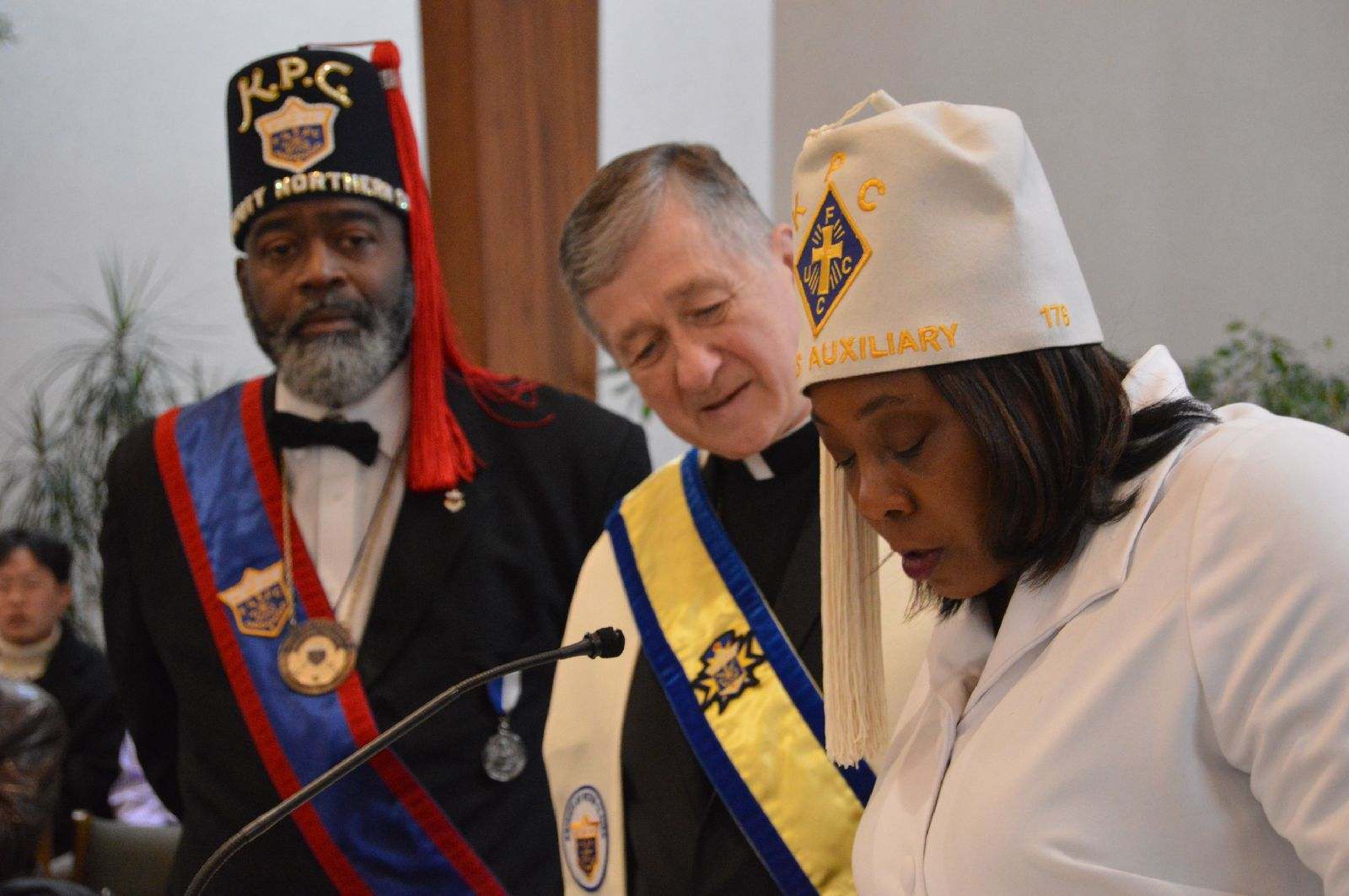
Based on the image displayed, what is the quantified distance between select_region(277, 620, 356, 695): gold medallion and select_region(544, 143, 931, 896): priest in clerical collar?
406 millimetres

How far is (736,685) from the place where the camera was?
5.30ft

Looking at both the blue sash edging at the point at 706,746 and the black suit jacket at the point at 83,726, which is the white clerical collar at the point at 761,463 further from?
the black suit jacket at the point at 83,726

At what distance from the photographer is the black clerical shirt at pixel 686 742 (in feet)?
5.12

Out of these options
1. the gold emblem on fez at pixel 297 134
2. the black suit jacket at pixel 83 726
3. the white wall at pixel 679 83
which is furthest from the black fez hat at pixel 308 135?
the white wall at pixel 679 83

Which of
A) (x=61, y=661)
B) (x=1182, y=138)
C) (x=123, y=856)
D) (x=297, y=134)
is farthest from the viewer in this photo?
(x=61, y=661)

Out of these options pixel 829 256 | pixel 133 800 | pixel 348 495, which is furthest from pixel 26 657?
pixel 829 256

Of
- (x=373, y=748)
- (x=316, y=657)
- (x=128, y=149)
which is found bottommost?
(x=316, y=657)

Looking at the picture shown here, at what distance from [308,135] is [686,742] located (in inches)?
43.9

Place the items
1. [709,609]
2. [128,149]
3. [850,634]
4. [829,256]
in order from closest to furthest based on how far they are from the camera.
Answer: [829,256] < [850,634] < [709,609] < [128,149]

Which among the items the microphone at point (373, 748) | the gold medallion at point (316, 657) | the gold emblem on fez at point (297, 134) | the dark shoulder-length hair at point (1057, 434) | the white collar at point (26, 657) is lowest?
the white collar at point (26, 657)

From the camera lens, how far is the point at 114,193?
208 inches

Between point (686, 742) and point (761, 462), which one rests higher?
point (761, 462)

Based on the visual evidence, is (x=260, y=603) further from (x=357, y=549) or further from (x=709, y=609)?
(x=709, y=609)

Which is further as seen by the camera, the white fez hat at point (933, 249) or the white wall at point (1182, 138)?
the white wall at point (1182, 138)
